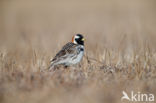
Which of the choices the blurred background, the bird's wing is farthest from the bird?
the blurred background

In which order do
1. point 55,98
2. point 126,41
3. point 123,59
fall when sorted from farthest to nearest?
point 126,41 < point 123,59 < point 55,98

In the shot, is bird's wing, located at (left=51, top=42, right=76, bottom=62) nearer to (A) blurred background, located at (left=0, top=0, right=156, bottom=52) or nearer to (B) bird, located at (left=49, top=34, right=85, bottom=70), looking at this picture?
(B) bird, located at (left=49, top=34, right=85, bottom=70)

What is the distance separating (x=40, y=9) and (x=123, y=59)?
19528 mm

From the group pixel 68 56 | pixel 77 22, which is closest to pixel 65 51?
pixel 68 56

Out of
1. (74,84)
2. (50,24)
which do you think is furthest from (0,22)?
(74,84)

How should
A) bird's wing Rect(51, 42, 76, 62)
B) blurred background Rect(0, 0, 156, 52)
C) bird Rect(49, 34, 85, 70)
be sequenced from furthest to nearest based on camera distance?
blurred background Rect(0, 0, 156, 52), bird's wing Rect(51, 42, 76, 62), bird Rect(49, 34, 85, 70)

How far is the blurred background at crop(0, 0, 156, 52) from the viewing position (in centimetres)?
1579

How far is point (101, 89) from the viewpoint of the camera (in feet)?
21.5

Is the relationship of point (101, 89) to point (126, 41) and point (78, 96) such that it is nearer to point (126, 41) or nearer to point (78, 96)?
point (78, 96)

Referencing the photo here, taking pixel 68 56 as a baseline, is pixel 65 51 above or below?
above

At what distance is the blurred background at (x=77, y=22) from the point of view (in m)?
15.8

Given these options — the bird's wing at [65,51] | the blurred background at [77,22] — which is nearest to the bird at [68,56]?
the bird's wing at [65,51]

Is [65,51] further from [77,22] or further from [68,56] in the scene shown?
[77,22]

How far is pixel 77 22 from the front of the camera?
21.7m
